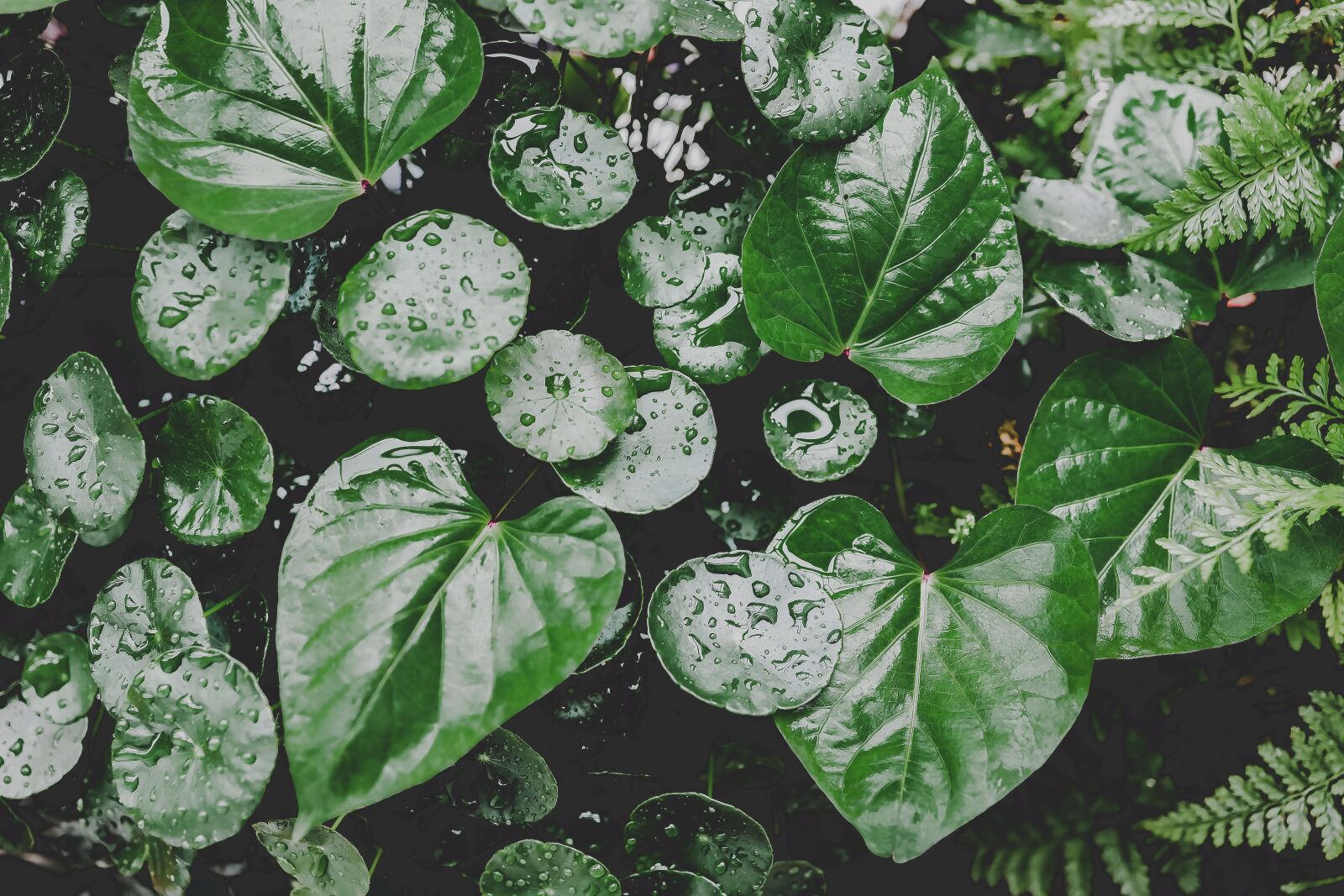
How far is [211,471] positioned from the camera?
739 mm

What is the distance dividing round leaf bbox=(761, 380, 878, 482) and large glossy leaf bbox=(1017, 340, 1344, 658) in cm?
18

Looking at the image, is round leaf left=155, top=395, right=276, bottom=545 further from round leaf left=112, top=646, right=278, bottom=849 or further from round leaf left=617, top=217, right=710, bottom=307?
round leaf left=617, top=217, right=710, bottom=307

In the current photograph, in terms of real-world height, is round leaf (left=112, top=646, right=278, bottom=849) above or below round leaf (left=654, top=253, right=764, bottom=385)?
below

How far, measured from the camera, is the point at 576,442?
0.68m

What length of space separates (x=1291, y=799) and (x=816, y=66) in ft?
2.99

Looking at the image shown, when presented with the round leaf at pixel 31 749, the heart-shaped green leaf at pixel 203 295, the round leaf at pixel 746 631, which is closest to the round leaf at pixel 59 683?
the round leaf at pixel 31 749

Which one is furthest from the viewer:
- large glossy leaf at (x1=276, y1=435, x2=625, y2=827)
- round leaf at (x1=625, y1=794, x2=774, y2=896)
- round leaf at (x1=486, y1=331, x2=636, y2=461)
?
round leaf at (x1=625, y1=794, x2=774, y2=896)

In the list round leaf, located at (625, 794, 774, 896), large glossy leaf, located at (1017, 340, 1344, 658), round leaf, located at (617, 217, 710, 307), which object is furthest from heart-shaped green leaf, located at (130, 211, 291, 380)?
large glossy leaf, located at (1017, 340, 1344, 658)

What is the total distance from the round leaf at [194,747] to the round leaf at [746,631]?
35cm

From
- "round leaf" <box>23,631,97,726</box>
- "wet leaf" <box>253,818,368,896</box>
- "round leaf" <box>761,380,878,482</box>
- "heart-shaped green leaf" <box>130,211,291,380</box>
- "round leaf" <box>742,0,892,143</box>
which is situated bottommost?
"wet leaf" <box>253,818,368,896</box>

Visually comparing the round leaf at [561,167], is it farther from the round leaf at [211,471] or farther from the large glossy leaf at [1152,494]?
the large glossy leaf at [1152,494]

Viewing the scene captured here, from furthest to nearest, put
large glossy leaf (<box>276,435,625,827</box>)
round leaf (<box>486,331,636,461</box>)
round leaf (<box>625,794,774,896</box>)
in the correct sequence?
round leaf (<box>625,794,774,896</box>) < round leaf (<box>486,331,636,461</box>) < large glossy leaf (<box>276,435,625,827</box>)

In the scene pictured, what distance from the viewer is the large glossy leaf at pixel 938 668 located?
0.70 metres

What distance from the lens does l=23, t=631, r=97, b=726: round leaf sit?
2.66 feet
